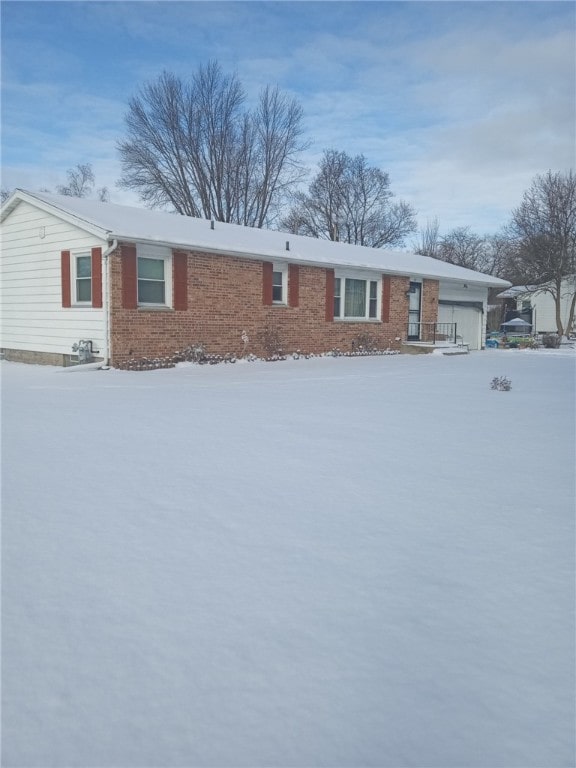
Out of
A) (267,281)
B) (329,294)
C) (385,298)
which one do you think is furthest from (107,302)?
(385,298)

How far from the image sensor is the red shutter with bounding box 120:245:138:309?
1235 cm

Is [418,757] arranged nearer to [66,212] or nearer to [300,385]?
[300,385]

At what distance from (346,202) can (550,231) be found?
582 inches

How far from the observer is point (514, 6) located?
10961 mm

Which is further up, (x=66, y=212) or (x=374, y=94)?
(x=374, y=94)

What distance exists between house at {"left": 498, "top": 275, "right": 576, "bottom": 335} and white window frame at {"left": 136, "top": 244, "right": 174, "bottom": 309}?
29876 millimetres

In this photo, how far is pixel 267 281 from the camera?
15.6m

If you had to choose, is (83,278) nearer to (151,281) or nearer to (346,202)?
(151,281)

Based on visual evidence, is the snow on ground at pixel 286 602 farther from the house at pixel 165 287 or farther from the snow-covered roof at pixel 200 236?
the snow-covered roof at pixel 200 236

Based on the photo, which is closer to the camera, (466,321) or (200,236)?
(200,236)

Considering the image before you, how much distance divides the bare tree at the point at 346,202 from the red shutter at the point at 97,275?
29.7 meters

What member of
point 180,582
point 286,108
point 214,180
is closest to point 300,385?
point 180,582

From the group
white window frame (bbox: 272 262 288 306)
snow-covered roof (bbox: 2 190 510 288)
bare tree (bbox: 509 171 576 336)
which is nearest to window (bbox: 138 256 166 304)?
snow-covered roof (bbox: 2 190 510 288)

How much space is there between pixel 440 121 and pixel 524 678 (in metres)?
Result: 18.9
